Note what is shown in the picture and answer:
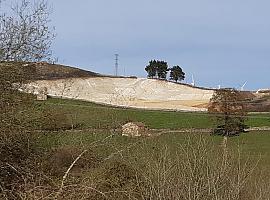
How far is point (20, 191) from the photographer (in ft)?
32.8

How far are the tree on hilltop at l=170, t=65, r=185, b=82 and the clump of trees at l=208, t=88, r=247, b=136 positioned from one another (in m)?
A: 25.0

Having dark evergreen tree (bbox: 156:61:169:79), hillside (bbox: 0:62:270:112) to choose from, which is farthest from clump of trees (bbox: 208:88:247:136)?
dark evergreen tree (bbox: 156:61:169:79)

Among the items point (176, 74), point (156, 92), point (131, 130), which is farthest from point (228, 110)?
point (176, 74)

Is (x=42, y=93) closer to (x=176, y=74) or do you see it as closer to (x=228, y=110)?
(x=228, y=110)

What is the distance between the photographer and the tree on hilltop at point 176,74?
226ft

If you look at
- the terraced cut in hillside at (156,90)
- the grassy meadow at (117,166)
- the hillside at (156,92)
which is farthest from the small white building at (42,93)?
the terraced cut in hillside at (156,90)

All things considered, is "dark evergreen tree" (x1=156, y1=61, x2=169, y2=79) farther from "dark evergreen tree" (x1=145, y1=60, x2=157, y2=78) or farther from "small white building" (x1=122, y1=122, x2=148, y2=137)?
"small white building" (x1=122, y1=122, x2=148, y2=137)

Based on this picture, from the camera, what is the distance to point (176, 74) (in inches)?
2707

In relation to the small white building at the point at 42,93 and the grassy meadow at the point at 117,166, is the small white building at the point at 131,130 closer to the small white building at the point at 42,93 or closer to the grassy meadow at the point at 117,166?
the grassy meadow at the point at 117,166

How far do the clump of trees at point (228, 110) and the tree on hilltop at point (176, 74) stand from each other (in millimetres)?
24965

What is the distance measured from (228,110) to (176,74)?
28408 mm

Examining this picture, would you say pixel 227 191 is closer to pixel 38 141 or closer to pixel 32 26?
pixel 38 141

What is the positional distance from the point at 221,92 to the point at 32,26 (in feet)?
109

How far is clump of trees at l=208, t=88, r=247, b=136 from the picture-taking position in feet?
128
